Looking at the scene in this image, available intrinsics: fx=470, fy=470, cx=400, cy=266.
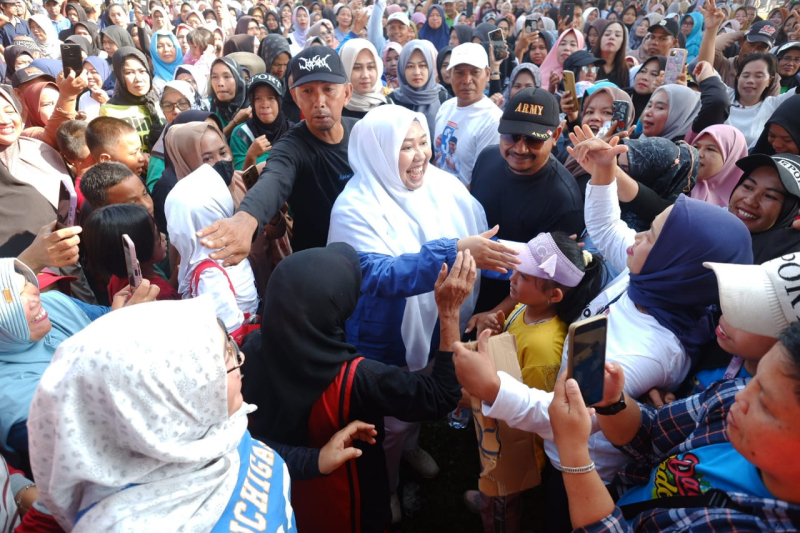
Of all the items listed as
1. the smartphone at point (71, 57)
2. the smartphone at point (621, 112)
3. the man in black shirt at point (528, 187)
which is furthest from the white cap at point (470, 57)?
the smartphone at point (71, 57)

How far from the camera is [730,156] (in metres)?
3.06

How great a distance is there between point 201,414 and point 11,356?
1273 mm

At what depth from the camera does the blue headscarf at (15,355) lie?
5.59 feet

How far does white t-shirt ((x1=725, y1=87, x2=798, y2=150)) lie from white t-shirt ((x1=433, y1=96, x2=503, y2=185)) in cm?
256

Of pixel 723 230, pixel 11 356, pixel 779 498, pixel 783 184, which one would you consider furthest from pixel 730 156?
pixel 11 356

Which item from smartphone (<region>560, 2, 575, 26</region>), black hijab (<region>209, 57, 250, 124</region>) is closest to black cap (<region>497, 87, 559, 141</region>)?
black hijab (<region>209, 57, 250, 124</region>)

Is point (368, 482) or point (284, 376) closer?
point (284, 376)

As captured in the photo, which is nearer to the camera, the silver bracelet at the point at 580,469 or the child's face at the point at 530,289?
the silver bracelet at the point at 580,469

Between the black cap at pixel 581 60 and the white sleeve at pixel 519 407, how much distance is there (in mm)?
4687

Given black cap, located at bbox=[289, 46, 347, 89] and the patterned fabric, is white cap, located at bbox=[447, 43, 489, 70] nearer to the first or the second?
black cap, located at bbox=[289, 46, 347, 89]

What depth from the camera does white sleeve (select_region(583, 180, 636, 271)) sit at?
7.44 feet

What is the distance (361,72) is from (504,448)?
372 cm

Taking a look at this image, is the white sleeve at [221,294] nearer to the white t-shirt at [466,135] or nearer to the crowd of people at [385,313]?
the crowd of people at [385,313]

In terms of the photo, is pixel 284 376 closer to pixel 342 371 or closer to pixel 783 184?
pixel 342 371
